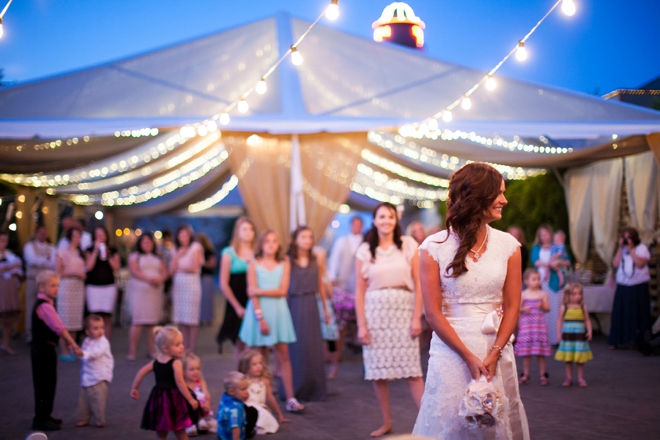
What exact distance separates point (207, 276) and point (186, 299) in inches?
141

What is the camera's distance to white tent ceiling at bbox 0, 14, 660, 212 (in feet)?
25.7

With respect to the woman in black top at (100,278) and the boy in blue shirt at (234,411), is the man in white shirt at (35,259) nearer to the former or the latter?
the woman in black top at (100,278)

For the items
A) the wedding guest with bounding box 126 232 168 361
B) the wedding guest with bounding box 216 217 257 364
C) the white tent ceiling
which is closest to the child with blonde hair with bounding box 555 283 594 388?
the white tent ceiling

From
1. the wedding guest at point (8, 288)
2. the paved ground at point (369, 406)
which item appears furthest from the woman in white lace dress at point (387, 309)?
the wedding guest at point (8, 288)

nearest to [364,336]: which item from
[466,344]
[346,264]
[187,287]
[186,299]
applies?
[466,344]

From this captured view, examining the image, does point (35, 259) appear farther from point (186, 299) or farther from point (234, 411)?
point (234, 411)

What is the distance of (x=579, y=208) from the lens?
36.1 ft

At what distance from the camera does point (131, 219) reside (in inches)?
798

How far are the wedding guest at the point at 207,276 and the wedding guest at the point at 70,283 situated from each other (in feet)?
7.56

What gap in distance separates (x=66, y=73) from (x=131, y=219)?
1209 centimetres

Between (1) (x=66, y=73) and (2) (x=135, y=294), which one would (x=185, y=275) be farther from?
(1) (x=66, y=73)

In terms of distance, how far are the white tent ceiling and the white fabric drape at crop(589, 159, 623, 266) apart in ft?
5.05

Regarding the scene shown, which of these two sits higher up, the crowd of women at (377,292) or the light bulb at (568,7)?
the light bulb at (568,7)

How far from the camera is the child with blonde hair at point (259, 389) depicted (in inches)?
198
